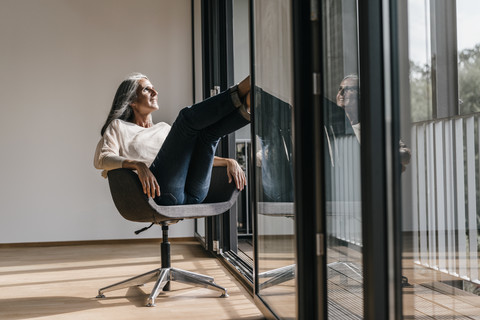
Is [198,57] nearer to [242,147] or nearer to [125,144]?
[242,147]

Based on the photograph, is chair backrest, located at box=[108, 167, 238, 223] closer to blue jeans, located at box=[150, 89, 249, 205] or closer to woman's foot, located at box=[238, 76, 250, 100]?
blue jeans, located at box=[150, 89, 249, 205]

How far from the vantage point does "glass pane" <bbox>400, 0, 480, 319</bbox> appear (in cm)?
113

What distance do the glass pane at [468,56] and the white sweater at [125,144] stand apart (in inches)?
59.2

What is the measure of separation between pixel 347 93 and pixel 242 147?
A: 3.13 meters

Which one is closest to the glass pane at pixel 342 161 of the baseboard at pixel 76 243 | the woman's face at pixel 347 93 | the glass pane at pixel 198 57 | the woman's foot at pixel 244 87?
the woman's face at pixel 347 93

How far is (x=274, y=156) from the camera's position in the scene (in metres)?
1.87

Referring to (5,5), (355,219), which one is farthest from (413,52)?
(5,5)

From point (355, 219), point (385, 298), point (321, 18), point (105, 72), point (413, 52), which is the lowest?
point (385, 298)

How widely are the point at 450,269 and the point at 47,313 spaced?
159 cm

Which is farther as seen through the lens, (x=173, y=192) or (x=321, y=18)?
(x=173, y=192)

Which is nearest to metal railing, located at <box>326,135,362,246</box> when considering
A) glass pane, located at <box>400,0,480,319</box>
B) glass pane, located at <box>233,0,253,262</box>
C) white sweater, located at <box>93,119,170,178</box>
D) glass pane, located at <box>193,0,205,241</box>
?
glass pane, located at <box>400,0,480,319</box>

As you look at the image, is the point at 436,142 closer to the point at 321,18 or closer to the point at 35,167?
the point at 321,18

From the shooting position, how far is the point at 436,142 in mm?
1228

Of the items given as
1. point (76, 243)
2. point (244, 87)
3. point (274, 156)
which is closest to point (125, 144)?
point (244, 87)
